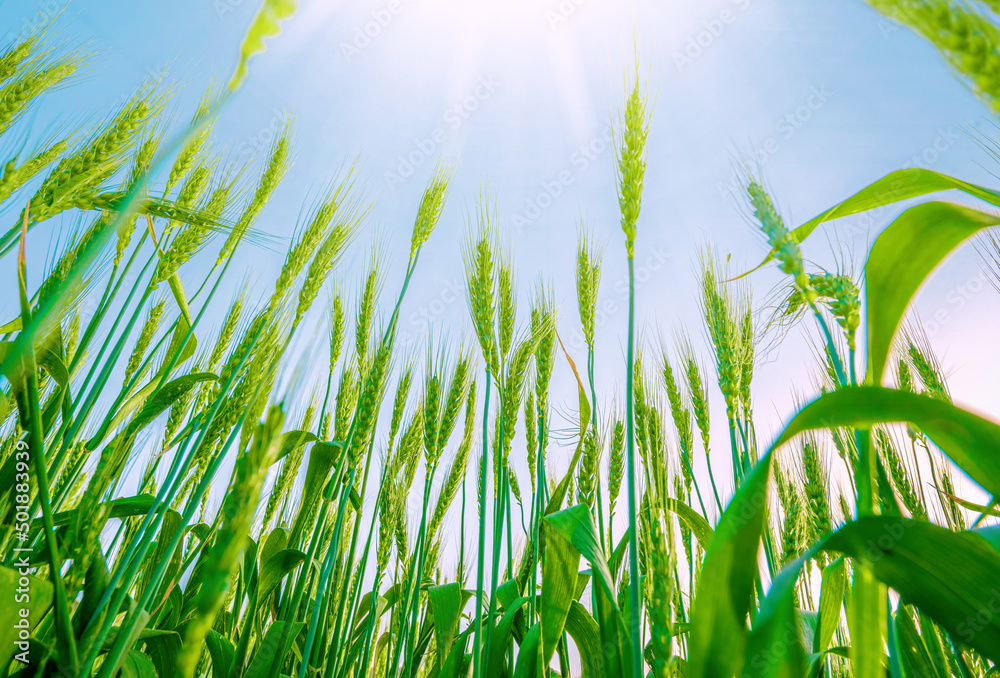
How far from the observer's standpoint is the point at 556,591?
1329mm

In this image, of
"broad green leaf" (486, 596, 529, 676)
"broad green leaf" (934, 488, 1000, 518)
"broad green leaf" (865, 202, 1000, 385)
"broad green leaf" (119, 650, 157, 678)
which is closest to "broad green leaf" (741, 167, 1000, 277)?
"broad green leaf" (865, 202, 1000, 385)

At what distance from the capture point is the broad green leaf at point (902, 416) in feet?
2.56

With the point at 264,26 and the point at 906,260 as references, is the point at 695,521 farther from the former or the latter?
the point at 264,26

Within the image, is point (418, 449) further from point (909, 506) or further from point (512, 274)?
point (909, 506)

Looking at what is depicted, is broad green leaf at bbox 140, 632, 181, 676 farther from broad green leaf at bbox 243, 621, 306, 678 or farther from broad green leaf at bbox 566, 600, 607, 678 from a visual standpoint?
broad green leaf at bbox 566, 600, 607, 678

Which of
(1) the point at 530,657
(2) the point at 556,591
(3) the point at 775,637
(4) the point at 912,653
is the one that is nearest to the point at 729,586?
(3) the point at 775,637

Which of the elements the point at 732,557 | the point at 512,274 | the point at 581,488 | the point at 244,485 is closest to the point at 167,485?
the point at 244,485

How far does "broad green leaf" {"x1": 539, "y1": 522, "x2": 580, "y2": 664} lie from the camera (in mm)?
1291

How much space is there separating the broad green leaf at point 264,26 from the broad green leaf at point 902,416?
2.98 feet

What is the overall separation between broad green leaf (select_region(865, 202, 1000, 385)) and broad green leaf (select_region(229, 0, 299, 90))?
105cm

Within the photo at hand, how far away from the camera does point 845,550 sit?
80 centimetres

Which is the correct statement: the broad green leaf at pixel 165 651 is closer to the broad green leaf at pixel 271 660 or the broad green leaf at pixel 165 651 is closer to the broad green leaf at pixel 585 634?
the broad green leaf at pixel 271 660

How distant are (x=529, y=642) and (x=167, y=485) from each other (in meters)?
1.06

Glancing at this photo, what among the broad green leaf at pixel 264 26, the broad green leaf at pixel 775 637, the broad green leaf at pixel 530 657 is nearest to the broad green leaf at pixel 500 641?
the broad green leaf at pixel 530 657
